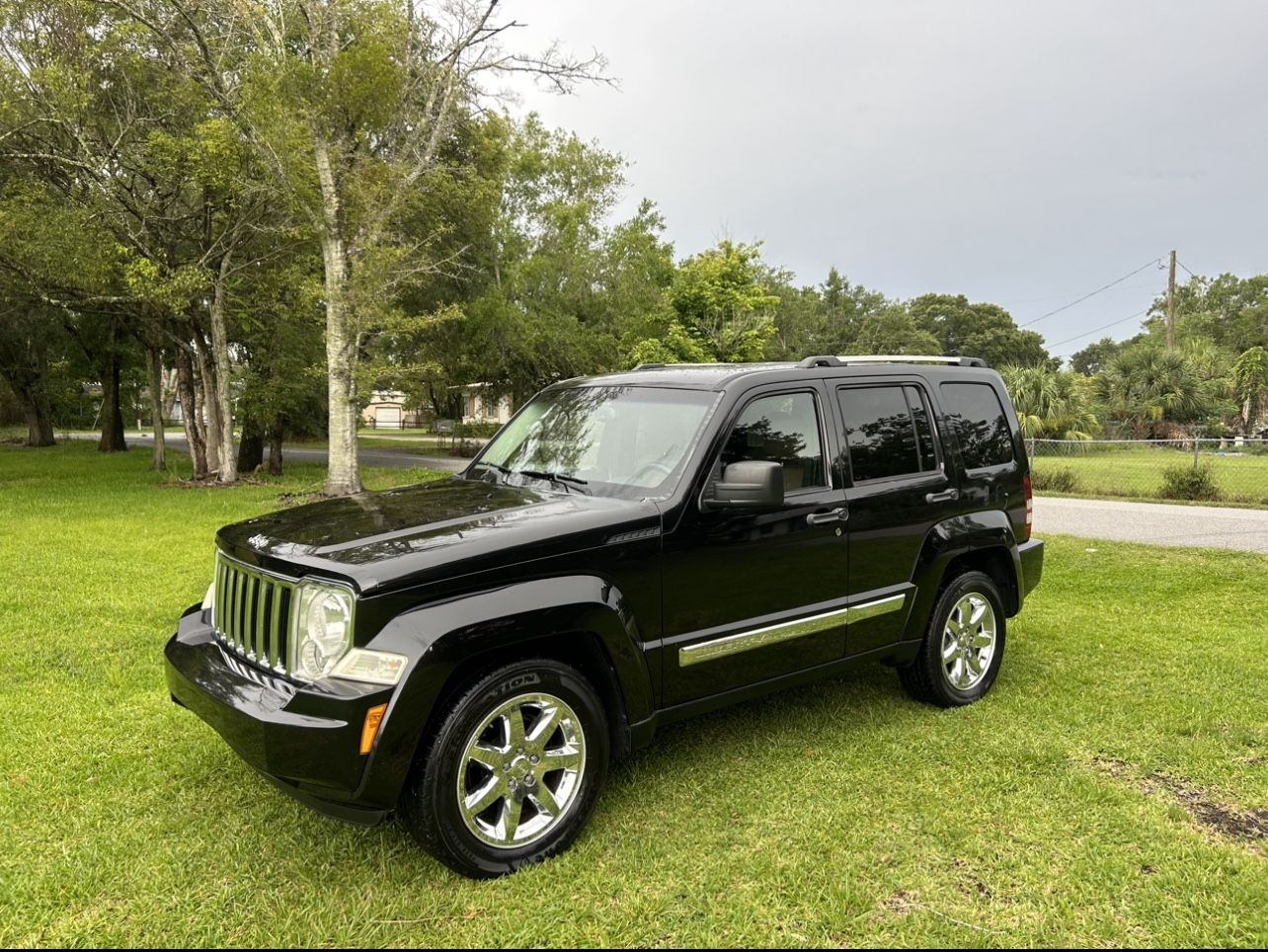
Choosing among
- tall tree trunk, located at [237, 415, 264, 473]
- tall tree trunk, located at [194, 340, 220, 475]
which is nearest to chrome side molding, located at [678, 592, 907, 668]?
tall tree trunk, located at [194, 340, 220, 475]

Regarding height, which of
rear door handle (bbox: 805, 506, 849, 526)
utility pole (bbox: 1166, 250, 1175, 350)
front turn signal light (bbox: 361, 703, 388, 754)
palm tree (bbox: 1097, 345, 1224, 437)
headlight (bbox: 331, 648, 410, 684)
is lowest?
front turn signal light (bbox: 361, 703, 388, 754)

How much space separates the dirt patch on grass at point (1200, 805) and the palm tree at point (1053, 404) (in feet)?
84.7

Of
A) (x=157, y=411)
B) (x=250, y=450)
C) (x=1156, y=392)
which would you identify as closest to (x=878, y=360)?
(x=250, y=450)

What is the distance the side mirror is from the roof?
569 millimetres

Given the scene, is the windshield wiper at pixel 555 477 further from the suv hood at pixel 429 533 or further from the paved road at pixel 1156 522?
the paved road at pixel 1156 522

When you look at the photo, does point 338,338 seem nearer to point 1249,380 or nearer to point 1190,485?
point 1190,485

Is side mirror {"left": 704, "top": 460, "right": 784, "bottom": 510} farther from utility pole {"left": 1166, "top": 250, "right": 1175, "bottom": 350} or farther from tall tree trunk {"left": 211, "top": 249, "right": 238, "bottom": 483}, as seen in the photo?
utility pole {"left": 1166, "top": 250, "right": 1175, "bottom": 350}

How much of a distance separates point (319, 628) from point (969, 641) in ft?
11.9

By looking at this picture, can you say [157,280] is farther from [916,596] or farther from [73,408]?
[73,408]

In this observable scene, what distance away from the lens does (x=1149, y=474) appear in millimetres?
19000

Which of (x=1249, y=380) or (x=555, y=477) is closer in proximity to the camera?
(x=555, y=477)

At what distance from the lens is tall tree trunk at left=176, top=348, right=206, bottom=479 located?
18797 mm

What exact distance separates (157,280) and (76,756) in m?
13.7

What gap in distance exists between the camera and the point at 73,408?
48.4 m
